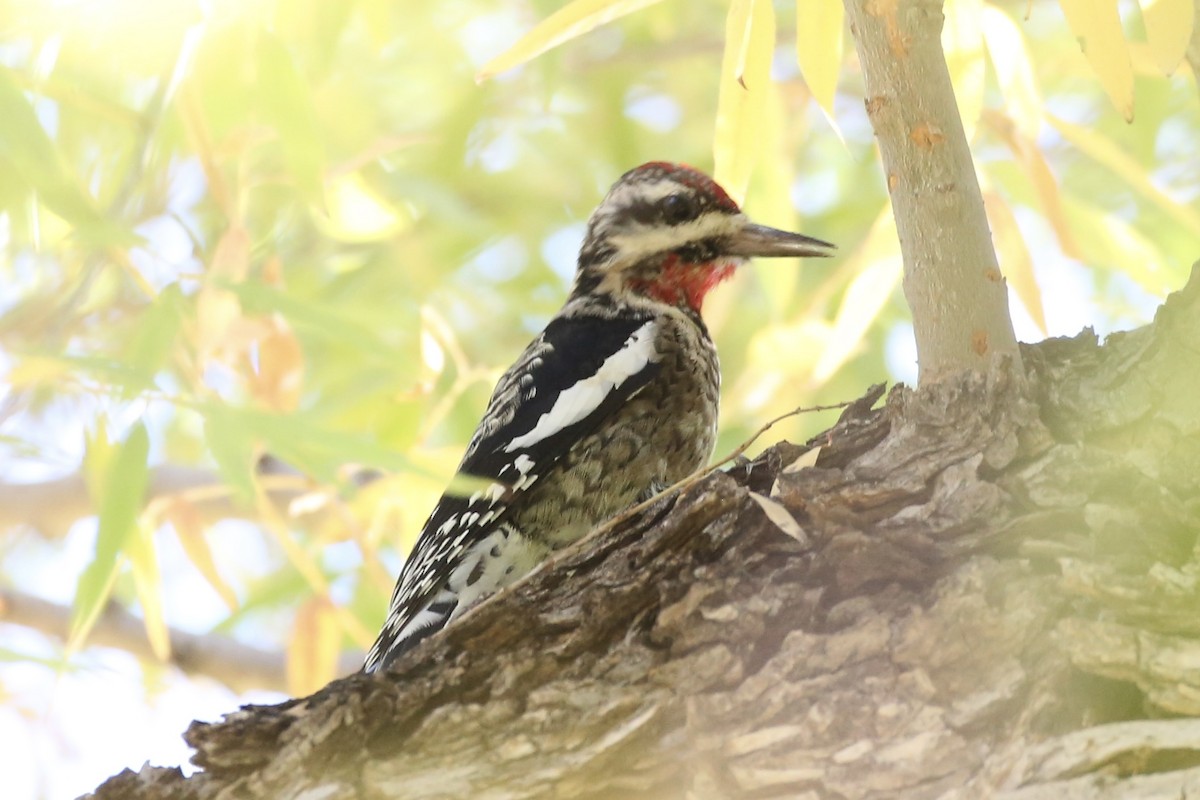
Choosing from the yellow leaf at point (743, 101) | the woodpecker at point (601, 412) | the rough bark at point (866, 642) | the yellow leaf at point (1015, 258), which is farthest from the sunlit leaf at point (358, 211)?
the rough bark at point (866, 642)

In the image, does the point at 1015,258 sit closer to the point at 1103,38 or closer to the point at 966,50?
the point at 966,50

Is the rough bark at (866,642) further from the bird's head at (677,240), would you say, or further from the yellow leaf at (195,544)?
the yellow leaf at (195,544)

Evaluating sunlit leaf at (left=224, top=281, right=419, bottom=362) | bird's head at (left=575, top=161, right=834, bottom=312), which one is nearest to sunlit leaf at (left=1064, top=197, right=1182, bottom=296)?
bird's head at (left=575, top=161, right=834, bottom=312)

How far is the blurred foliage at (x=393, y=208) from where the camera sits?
2.09 meters

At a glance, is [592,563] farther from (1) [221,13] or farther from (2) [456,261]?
(2) [456,261]

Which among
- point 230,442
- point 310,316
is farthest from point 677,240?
point 230,442

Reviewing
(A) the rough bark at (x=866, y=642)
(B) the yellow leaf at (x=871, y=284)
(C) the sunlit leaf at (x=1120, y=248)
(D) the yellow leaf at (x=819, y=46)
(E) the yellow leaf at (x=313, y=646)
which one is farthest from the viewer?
(E) the yellow leaf at (x=313, y=646)

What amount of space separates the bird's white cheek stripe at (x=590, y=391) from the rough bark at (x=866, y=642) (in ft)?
2.20

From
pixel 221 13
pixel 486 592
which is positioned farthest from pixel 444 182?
pixel 486 592

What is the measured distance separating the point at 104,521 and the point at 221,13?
0.81 metres

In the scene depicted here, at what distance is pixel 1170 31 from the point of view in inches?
63.0

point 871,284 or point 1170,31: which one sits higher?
point 871,284

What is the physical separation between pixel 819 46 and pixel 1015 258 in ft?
2.22

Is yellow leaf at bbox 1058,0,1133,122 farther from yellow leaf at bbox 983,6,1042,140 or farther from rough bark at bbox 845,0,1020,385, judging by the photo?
yellow leaf at bbox 983,6,1042,140
